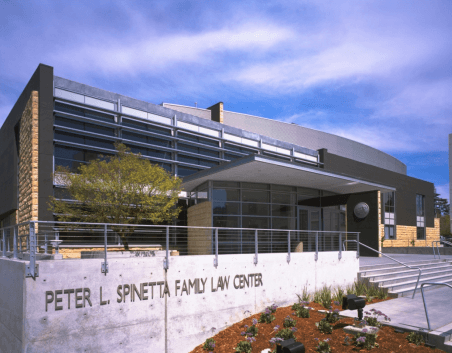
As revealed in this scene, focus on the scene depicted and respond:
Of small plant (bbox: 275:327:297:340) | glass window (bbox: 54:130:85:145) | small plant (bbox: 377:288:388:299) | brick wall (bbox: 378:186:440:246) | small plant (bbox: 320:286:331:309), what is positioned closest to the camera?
small plant (bbox: 275:327:297:340)

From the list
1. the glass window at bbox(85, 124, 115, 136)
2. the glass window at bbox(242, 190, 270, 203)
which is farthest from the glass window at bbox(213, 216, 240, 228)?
the glass window at bbox(85, 124, 115, 136)

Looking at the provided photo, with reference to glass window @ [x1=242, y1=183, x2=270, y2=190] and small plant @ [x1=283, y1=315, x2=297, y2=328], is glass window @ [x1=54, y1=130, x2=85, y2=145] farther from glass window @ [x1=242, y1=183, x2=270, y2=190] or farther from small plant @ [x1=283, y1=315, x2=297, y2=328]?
small plant @ [x1=283, y1=315, x2=297, y2=328]

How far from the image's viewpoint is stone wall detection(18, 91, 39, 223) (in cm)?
1708

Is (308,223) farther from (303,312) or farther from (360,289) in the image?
(303,312)

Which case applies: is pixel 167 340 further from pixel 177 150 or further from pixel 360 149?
pixel 360 149

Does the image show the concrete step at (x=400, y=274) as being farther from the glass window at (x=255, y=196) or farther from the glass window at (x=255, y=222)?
the glass window at (x=255, y=196)

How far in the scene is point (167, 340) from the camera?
10.3m

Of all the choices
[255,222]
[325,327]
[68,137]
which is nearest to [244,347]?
[325,327]

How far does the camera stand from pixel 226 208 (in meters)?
19.5

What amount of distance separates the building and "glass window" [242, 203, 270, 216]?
0.05 metres

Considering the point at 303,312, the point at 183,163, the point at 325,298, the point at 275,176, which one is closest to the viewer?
the point at 303,312

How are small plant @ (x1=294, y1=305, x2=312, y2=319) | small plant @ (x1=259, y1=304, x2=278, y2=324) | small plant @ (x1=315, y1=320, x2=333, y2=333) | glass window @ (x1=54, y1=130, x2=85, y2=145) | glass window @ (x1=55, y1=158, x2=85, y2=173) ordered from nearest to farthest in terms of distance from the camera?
small plant @ (x1=315, y1=320, x2=333, y2=333) < small plant @ (x1=259, y1=304, x2=278, y2=324) < small plant @ (x1=294, y1=305, x2=312, y2=319) < glass window @ (x1=55, y1=158, x2=85, y2=173) < glass window @ (x1=54, y1=130, x2=85, y2=145)

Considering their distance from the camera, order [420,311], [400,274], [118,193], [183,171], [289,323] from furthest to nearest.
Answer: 1. [183,171]
2. [400,274]
3. [118,193]
4. [420,311]
5. [289,323]

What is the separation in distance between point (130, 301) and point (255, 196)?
11.4 m
